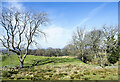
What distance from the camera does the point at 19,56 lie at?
2420mm

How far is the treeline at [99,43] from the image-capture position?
3082 mm

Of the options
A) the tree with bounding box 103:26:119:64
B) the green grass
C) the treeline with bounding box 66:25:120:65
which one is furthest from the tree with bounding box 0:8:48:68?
the tree with bounding box 103:26:119:64

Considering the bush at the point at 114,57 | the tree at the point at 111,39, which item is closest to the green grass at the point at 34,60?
the bush at the point at 114,57

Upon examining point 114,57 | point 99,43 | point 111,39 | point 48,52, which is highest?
point 111,39

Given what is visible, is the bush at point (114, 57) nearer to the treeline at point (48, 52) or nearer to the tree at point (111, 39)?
the tree at point (111, 39)

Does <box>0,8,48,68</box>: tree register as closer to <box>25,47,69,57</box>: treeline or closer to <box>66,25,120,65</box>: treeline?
<box>25,47,69,57</box>: treeline

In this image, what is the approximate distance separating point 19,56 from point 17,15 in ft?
4.35

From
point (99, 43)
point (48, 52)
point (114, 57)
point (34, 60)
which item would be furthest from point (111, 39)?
point (34, 60)

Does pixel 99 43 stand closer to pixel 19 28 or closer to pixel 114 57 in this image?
pixel 114 57

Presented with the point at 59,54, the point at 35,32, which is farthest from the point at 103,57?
the point at 35,32

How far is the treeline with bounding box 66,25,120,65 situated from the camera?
121 inches

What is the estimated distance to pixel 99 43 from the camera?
3.39 meters

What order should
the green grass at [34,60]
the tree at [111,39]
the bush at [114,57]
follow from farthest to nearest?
1. the tree at [111,39]
2. the bush at [114,57]
3. the green grass at [34,60]

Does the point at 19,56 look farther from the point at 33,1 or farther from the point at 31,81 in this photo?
the point at 33,1
